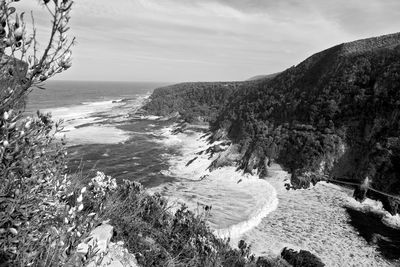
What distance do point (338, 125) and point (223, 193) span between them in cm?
1286

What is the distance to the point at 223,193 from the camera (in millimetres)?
23688

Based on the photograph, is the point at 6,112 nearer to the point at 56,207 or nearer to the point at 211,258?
the point at 56,207

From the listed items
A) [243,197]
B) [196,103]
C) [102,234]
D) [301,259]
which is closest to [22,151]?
[102,234]

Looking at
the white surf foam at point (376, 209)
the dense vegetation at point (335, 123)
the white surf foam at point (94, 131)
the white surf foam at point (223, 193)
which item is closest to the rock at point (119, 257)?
the white surf foam at point (223, 193)

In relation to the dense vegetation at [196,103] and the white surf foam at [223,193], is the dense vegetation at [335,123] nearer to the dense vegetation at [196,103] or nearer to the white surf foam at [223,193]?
the white surf foam at [223,193]

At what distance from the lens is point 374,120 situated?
25938 millimetres

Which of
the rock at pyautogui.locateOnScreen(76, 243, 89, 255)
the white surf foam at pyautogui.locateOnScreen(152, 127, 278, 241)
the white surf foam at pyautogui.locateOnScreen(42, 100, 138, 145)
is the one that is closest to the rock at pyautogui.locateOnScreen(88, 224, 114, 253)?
the rock at pyautogui.locateOnScreen(76, 243, 89, 255)

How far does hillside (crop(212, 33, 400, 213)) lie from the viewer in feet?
76.8

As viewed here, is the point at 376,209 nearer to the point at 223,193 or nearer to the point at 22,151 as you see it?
the point at 223,193

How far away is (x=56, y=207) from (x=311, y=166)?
78.3 ft

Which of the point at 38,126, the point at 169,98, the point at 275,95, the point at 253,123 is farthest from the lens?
the point at 169,98

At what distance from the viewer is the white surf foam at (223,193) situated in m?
18.6

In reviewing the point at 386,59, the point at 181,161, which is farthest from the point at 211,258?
the point at 386,59

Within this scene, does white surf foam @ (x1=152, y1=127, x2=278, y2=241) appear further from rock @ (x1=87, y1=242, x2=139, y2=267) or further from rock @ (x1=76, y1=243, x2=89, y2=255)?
rock @ (x1=76, y1=243, x2=89, y2=255)
